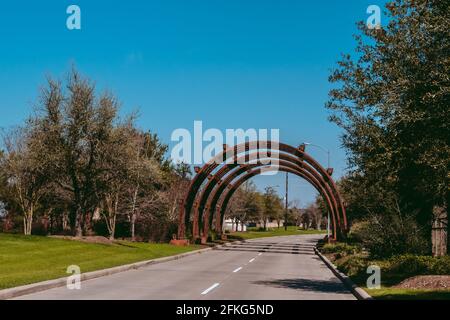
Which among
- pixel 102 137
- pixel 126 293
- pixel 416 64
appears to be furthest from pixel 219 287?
pixel 102 137

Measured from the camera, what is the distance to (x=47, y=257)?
21594 millimetres

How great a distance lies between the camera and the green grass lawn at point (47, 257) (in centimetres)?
1555

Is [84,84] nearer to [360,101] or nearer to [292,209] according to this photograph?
[360,101]

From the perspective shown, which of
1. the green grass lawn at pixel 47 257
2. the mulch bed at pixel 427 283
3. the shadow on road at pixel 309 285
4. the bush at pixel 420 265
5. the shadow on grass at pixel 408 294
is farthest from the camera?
the bush at pixel 420 265

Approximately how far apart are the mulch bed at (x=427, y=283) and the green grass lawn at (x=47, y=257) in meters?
9.57

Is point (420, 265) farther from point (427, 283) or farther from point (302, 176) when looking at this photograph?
point (302, 176)

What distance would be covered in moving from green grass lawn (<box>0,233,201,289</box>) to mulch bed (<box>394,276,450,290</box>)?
9.57 metres

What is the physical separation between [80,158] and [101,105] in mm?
3207

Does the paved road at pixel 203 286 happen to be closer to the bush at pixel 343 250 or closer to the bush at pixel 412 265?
the bush at pixel 412 265

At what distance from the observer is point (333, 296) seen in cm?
1427

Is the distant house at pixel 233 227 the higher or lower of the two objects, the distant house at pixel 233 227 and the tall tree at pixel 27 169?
the lower

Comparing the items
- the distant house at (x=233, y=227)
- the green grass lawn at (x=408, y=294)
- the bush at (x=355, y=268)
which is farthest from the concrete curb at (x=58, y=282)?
the distant house at (x=233, y=227)
